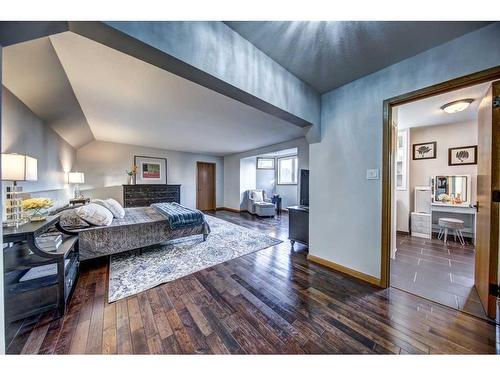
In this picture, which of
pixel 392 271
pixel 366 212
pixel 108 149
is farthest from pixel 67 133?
Result: pixel 392 271

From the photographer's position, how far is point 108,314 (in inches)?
60.1

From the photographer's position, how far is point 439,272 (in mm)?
2225

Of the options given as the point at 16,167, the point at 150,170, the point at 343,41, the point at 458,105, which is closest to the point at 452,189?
the point at 458,105

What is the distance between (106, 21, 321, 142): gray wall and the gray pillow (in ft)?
7.65

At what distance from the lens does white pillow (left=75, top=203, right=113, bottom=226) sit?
229cm

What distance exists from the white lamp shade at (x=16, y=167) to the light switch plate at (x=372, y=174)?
10.7 ft

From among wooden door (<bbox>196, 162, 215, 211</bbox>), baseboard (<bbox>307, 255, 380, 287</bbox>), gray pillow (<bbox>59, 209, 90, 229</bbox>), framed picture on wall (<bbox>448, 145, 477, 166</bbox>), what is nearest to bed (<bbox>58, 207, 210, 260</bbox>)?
gray pillow (<bbox>59, 209, 90, 229</bbox>)

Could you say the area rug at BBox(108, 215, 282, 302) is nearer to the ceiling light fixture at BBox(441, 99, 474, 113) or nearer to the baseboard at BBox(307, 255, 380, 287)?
the baseboard at BBox(307, 255, 380, 287)

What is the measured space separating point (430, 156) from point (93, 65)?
19.0 ft

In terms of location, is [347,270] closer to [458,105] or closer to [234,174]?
[458,105]

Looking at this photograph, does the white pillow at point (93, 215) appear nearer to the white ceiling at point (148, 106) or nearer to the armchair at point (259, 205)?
the white ceiling at point (148, 106)

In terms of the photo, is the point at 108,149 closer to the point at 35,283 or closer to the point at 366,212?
the point at 35,283
